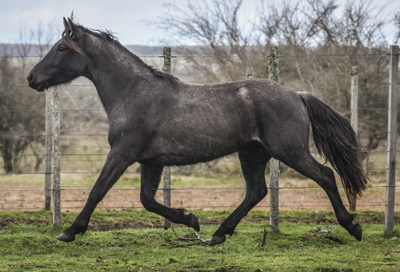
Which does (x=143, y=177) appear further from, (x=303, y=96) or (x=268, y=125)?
(x=303, y=96)

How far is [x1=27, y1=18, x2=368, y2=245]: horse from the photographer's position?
187 inches

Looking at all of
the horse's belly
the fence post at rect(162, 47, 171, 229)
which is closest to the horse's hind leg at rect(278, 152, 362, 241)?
the horse's belly

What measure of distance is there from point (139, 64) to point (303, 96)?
6.13ft

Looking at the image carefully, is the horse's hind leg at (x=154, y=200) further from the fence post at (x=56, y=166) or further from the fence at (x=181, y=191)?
the fence post at (x=56, y=166)

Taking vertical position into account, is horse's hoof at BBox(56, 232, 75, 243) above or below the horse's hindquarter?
below

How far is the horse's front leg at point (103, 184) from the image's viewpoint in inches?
182

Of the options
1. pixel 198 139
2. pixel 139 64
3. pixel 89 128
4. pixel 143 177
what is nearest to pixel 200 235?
pixel 143 177

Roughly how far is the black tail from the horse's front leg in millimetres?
2137

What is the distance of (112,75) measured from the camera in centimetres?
498

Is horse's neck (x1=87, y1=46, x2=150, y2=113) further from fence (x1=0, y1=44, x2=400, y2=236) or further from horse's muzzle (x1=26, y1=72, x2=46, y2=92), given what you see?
fence (x1=0, y1=44, x2=400, y2=236)

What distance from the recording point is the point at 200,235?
6.75 metres

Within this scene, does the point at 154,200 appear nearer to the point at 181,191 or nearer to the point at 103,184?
the point at 103,184

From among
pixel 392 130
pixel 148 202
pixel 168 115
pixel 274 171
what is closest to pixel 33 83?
pixel 168 115

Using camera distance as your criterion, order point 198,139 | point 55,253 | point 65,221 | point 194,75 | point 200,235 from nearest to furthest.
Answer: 1. point 198,139
2. point 55,253
3. point 200,235
4. point 65,221
5. point 194,75
